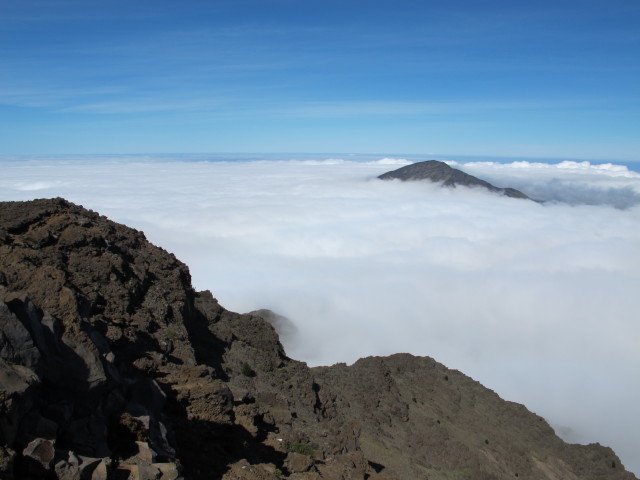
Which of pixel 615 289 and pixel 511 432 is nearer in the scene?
pixel 511 432

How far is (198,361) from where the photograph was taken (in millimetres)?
23250

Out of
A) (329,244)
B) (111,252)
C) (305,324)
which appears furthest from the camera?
(329,244)

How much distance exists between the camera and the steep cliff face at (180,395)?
954 centimetres

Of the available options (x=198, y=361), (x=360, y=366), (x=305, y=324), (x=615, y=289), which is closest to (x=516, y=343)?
(x=305, y=324)

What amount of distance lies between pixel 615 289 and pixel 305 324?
113 metres

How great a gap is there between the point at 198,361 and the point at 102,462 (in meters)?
14.7

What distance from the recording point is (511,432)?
33375 millimetres

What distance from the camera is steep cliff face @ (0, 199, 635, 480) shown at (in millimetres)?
9539

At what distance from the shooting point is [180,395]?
15992 millimetres

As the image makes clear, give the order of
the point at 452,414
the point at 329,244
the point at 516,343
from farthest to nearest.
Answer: the point at 329,244
the point at 516,343
the point at 452,414

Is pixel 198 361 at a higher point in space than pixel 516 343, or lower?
higher

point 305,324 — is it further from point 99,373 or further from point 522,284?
point 522,284

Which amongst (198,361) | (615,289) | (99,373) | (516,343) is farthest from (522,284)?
(99,373)

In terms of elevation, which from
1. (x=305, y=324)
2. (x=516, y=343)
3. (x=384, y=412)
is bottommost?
(x=516, y=343)
